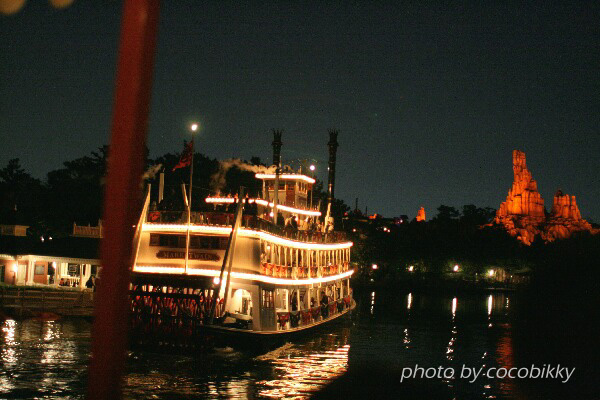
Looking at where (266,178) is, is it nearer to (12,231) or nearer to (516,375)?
(516,375)

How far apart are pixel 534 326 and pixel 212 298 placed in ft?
106

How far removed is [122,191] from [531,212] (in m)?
150

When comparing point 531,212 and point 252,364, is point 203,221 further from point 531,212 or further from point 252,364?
point 531,212

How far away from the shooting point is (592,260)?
2173 inches

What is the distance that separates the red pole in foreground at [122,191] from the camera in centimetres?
280

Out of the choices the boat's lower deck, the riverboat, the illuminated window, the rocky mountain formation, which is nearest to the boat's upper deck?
the riverboat

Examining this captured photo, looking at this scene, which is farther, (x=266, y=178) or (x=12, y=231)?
(x=12, y=231)

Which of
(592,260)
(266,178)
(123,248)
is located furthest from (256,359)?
(592,260)

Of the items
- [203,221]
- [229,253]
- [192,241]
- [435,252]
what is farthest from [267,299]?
[435,252]

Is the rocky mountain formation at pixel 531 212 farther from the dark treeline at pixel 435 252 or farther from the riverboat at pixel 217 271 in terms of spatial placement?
the riverboat at pixel 217 271

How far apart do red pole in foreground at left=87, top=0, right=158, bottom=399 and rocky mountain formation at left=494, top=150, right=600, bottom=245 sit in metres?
136

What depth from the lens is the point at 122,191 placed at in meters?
2.88

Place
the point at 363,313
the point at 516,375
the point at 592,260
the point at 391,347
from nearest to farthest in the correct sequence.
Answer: the point at 516,375 → the point at 391,347 → the point at 363,313 → the point at 592,260

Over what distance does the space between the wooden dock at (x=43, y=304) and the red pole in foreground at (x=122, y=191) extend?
2871 cm
